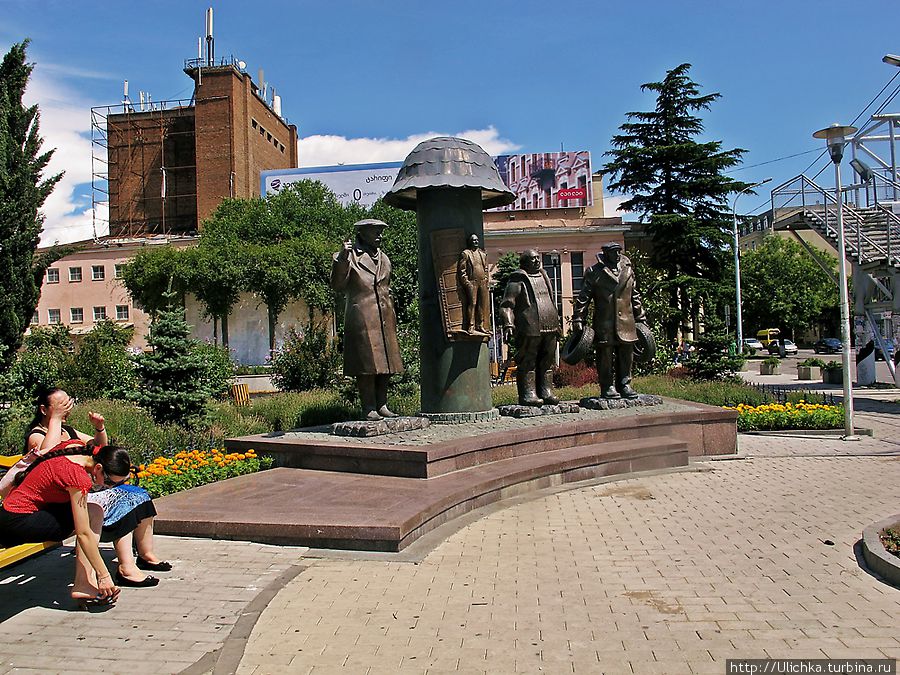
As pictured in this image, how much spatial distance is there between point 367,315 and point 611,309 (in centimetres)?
424

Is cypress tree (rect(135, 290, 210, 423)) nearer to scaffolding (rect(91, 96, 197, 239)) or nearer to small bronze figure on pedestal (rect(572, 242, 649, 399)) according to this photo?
small bronze figure on pedestal (rect(572, 242, 649, 399))

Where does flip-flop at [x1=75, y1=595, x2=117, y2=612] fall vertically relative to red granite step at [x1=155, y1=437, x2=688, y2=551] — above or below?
below

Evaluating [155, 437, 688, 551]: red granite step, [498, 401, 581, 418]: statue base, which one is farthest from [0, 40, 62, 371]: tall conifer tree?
[498, 401, 581, 418]: statue base

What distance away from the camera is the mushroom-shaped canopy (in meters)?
10.8

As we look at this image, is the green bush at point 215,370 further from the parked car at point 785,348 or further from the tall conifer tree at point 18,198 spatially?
the parked car at point 785,348

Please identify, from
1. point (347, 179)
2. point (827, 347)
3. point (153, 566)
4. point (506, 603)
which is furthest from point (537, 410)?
point (827, 347)

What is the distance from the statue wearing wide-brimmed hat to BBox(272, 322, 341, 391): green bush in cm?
736

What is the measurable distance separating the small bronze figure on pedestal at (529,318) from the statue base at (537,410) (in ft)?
0.56

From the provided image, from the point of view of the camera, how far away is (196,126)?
178 feet

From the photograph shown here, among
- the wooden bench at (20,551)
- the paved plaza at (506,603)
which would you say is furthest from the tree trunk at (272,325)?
the wooden bench at (20,551)

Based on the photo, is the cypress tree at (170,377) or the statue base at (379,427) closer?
the statue base at (379,427)

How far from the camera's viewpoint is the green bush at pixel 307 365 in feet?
58.0

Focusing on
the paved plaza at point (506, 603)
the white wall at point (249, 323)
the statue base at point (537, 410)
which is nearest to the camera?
the paved plaza at point (506, 603)

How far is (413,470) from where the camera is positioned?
8156mm
